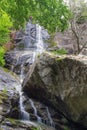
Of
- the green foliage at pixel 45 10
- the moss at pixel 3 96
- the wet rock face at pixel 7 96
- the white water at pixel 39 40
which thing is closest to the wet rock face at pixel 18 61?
the white water at pixel 39 40

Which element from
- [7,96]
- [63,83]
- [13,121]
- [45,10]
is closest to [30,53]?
[7,96]

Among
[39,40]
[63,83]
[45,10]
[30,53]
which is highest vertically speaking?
[45,10]

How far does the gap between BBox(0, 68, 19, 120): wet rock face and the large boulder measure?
1.12 m

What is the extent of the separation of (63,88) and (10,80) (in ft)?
13.6

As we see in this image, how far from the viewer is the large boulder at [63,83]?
42.9ft

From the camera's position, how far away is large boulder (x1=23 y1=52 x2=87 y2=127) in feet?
42.9

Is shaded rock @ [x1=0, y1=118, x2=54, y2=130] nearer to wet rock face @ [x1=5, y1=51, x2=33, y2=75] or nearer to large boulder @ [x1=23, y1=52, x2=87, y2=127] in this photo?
large boulder @ [x1=23, y1=52, x2=87, y2=127]

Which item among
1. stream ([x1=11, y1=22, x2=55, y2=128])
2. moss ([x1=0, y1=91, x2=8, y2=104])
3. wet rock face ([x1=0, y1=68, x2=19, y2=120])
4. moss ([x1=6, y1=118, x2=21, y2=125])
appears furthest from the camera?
stream ([x1=11, y1=22, x2=55, y2=128])

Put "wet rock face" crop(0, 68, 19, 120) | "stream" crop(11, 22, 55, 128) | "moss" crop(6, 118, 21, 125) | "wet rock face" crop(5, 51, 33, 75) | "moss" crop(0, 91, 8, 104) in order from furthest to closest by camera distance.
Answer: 1. "wet rock face" crop(5, 51, 33, 75)
2. "stream" crop(11, 22, 55, 128)
3. "moss" crop(0, 91, 8, 104)
4. "wet rock face" crop(0, 68, 19, 120)
5. "moss" crop(6, 118, 21, 125)

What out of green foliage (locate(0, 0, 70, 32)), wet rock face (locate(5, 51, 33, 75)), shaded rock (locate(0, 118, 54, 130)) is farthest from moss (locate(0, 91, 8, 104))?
green foliage (locate(0, 0, 70, 32))

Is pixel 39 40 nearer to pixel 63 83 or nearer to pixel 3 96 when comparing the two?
pixel 3 96

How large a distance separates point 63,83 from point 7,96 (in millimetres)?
2444

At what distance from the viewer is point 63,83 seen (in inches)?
541

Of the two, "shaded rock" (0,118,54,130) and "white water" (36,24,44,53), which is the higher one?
"white water" (36,24,44,53)
